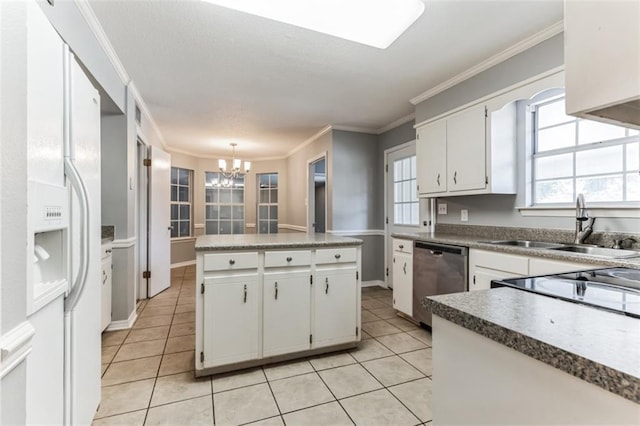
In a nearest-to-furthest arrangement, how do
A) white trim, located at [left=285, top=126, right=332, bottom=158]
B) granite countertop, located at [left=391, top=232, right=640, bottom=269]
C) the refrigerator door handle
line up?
the refrigerator door handle < granite countertop, located at [left=391, top=232, right=640, bottom=269] < white trim, located at [left=285, top=126, right=332, bottom=158]

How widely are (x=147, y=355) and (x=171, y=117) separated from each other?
120 inches

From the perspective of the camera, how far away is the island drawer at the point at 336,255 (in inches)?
93.7

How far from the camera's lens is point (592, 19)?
0.65 m

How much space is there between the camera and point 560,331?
0.59 m

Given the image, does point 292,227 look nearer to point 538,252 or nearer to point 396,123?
point 396,123

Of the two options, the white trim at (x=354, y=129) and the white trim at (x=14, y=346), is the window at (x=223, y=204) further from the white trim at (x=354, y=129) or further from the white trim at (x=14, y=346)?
the white trim at (x=14, y=346)

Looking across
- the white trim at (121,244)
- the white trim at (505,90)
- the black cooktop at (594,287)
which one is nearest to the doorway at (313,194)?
the white trim at (505,90)

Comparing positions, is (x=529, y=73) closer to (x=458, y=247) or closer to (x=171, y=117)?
(x=458, y=247)

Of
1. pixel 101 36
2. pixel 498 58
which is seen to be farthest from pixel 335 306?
pixel 101 36

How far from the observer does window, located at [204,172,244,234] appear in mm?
6863

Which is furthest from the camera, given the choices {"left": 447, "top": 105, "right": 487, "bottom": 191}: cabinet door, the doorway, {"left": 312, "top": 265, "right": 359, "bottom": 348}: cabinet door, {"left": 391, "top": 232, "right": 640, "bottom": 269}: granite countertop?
the doorway

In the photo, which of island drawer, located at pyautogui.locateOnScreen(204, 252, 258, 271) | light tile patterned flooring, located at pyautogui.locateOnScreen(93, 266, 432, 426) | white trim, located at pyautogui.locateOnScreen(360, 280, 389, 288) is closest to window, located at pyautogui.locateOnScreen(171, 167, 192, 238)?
light tile patterned flooring, located at pyautogui.locateOnScreen(93, 266, 432, 426)

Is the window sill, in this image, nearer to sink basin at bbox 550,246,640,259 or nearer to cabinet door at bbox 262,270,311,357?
sink basin at bbox 550,246,640,259

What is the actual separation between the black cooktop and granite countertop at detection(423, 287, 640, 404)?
46 millimetres
